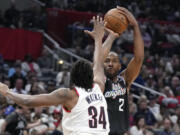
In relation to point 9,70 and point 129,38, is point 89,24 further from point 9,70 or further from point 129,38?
point 9,70

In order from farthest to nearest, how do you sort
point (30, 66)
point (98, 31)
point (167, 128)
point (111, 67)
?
point (30, 66)
point (167, 128)
point (111, 67)
point (98, 31)

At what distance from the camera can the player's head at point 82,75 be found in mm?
4172

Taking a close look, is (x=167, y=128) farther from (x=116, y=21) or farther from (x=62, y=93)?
(x=62, y=93)

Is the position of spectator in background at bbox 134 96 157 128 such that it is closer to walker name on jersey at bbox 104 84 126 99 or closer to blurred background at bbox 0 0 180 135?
blurred background at bbox 0 0 180 135

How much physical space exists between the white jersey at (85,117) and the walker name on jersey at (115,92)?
130cm

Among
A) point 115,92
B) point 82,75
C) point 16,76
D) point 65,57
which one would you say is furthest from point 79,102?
point 65,57

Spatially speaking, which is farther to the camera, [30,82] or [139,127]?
[30,82]

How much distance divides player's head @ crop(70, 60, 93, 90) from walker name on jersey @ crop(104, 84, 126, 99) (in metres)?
1.32

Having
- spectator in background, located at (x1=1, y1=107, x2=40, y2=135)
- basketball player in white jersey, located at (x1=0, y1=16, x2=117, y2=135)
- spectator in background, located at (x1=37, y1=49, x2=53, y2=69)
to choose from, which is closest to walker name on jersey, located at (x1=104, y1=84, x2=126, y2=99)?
basketball player in white jersey, located at (x1=0, y1=16, x2=117, y2=135)

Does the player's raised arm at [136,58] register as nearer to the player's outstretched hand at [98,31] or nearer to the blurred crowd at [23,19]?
the player's outstretched hand at [98,31]

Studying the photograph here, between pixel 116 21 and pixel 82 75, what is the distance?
1414 millimetres


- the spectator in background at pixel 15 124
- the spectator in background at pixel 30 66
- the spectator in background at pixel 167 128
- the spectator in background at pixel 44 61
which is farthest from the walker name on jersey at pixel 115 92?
the spectator in background at pixel 44 61

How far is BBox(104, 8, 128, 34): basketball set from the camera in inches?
211

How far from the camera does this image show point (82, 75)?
4172 mm
